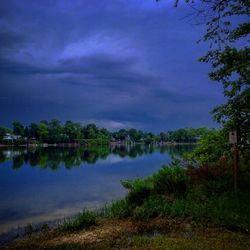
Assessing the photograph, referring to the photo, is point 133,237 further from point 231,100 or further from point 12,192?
point 12,192

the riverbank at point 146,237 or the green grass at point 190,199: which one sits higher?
the green grass at point 190,199

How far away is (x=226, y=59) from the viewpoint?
14.8 m

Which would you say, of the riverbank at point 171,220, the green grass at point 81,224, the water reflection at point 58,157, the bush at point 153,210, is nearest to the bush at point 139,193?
the riverbank at point 171,220

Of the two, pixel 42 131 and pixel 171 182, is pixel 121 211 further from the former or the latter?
pixel 42 131

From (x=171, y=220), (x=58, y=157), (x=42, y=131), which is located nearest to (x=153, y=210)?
(x=171, y=220)

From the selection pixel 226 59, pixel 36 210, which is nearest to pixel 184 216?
pixel 226 59

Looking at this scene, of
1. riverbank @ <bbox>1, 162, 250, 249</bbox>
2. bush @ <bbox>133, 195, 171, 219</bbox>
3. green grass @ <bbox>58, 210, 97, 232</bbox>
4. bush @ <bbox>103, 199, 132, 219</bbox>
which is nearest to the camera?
riverbank @ <bbox>1, 162, 250, 249</bbox>

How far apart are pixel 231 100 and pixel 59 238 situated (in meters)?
8.43

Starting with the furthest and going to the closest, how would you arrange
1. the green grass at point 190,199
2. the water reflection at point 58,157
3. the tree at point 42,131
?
the tree at point 42,131, the water reflection at point 58,157, the green grass at point 190,199

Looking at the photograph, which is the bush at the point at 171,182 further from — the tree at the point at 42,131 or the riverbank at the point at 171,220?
the tree at the point at 42,131

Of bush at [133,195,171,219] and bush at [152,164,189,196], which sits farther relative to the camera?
bush at [152,164,189,196]

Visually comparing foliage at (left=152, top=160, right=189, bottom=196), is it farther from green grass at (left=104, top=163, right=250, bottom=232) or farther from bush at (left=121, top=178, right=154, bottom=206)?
bush at (left=121, top=178, right=154, bottom=206)

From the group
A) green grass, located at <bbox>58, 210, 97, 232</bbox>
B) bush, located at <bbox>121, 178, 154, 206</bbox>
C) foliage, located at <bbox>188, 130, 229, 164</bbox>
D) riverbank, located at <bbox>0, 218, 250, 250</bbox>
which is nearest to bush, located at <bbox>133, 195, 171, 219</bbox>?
riverbank, located at <bbox>0, 218, 250, 250</bbox>

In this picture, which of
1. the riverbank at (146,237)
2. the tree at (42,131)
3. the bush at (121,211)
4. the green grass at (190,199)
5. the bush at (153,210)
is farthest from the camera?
the tree at (42,131)
